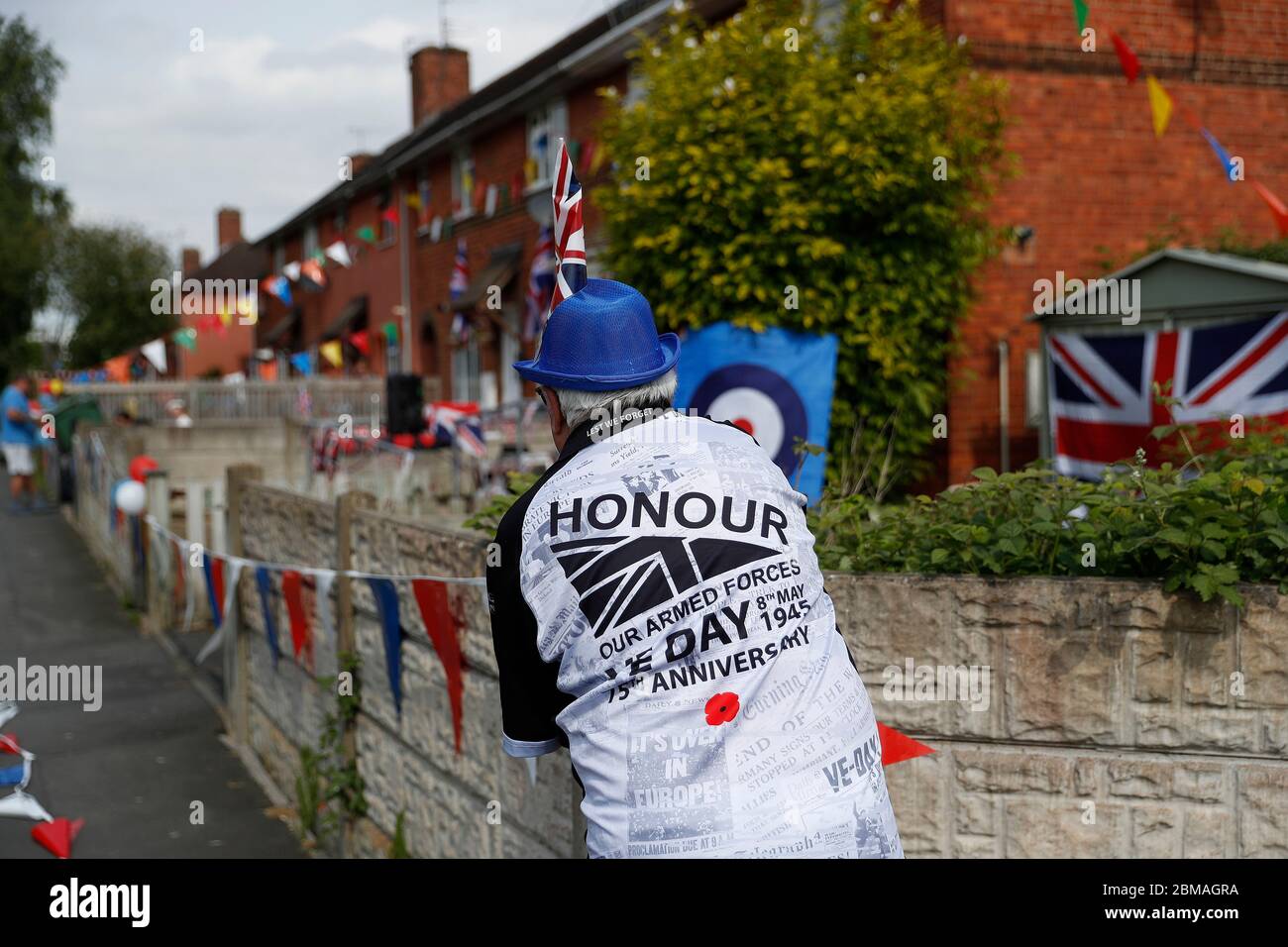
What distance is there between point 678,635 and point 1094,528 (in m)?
1.69

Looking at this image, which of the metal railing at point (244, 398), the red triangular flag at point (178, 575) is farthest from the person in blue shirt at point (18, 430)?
the red triangular flag at point (178, 575)

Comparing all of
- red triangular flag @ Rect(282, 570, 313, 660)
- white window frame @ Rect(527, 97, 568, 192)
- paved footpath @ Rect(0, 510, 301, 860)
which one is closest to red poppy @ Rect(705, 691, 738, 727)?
red triangular flag @ Rect(282, 570, 313, 660)

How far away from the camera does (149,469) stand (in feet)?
40.1

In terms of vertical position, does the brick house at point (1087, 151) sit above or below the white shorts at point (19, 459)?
above

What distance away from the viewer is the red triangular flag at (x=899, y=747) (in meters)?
3.47

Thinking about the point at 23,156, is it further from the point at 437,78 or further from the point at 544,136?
the point at 544,136

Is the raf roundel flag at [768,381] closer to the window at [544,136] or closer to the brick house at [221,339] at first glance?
the window at [544,136]

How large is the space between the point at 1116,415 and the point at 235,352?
5098 centimetres

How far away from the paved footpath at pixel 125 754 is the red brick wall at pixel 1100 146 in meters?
6.53

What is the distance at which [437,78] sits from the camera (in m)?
32.8

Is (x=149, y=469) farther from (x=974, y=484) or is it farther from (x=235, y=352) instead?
(x=235, y=352)

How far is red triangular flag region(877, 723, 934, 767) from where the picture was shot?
347 cm

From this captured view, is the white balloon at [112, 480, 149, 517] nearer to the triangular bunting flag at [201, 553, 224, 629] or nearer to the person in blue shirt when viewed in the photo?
the triangular bunting flag at [201, 553, 224, 629]
